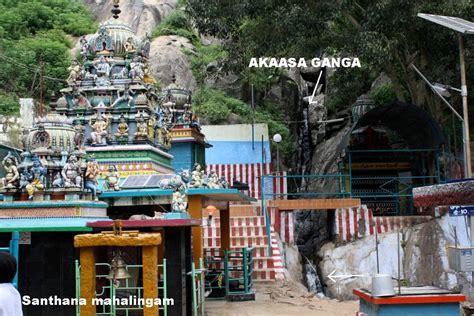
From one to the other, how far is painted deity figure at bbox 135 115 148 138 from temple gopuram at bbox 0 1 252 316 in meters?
0.03

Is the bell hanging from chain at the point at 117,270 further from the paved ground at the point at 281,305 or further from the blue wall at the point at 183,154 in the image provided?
the blue wall at the point at 183,154

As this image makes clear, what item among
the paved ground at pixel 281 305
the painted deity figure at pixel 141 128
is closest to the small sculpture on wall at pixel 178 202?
the paved ground at pixel 281 305

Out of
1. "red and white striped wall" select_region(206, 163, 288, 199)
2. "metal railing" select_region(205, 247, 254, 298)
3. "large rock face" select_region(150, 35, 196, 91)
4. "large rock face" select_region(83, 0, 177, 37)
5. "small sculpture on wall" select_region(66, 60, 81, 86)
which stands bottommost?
"metal railing" select_region(205, 247, 254, 298)

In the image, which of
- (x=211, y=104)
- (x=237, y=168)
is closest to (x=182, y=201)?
(x=237, y=168)

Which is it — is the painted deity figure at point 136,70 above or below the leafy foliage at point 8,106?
below

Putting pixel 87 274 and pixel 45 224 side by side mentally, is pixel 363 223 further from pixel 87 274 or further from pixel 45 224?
pixel 45 224

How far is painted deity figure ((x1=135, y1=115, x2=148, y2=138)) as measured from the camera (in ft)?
50.8

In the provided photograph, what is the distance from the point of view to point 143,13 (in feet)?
136

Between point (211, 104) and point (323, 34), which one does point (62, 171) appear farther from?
point (211, 104)

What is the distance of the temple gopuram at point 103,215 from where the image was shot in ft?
33.5

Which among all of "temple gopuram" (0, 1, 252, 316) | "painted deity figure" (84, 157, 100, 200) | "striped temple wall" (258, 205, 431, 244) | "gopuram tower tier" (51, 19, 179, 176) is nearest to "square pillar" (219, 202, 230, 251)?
"temple gopuram" (0, 1, 252, 316)

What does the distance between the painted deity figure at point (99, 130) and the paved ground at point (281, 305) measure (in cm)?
489

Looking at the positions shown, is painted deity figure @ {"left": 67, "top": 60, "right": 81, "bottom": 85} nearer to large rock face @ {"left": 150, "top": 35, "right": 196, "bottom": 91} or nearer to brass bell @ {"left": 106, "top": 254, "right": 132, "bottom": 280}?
brass bell @ {"left": 106, "top": 254, "right": 132, "bottom": 280}

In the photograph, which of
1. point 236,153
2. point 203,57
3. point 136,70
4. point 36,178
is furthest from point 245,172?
point 36,178
